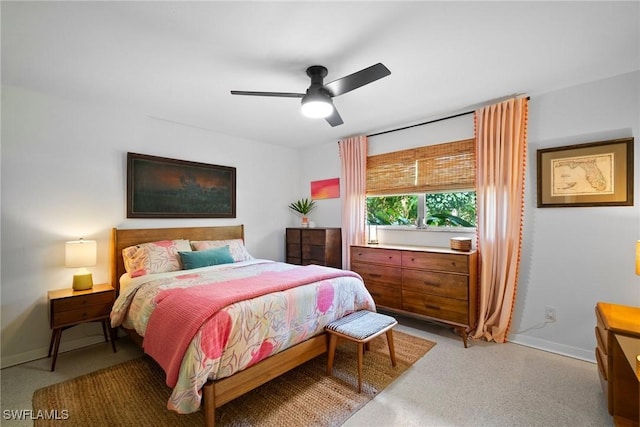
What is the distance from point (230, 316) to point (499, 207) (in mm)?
2756

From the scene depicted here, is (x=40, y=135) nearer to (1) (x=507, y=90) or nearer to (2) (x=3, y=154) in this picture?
(2) (x=3, y=154)

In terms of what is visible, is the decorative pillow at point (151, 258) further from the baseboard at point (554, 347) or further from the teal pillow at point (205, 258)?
the baseboard at point (554, 347)

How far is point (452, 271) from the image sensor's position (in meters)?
2.91

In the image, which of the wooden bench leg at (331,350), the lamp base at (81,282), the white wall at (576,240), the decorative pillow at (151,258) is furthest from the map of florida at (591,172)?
the lamp base at (81,282)

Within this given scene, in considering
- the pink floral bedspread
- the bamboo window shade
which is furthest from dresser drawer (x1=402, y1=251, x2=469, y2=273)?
the bamboo window shade

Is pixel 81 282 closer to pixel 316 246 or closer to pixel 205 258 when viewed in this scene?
pixel 205 258

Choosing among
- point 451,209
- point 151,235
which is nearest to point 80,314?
point 151,235

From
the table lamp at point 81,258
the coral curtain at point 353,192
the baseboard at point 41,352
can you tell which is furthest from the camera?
the coral curtain at point 353,192

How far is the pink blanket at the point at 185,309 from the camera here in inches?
67.6

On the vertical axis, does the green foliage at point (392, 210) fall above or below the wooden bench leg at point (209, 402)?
above

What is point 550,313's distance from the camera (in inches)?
107

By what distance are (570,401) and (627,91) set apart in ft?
8.29

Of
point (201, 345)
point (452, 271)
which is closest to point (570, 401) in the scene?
point (452, 271)

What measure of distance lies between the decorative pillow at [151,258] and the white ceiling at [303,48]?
1524 millimetres
